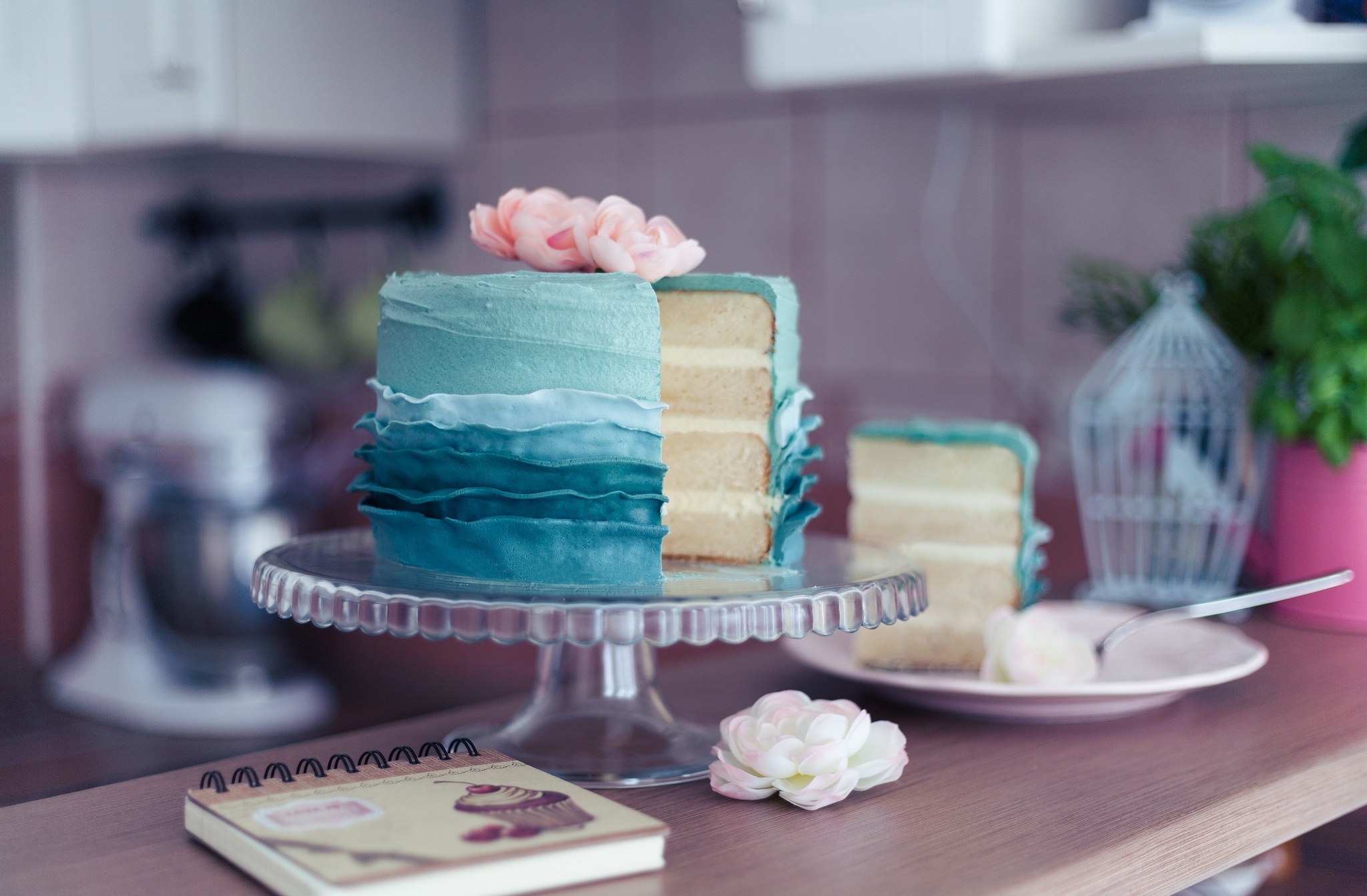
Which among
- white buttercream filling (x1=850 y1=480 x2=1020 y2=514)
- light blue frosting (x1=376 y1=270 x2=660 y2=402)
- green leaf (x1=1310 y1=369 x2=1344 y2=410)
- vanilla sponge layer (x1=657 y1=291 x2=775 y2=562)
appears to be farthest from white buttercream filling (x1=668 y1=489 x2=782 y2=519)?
green leaf (x1=1310 y1=369 x2=1344 y2=410)

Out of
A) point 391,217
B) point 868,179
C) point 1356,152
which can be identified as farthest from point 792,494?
point 391,217

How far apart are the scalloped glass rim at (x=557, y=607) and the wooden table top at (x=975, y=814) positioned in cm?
11

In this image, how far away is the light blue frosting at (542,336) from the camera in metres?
0.76

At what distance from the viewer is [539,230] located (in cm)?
84

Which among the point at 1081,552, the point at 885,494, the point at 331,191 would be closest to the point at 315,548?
the point at 885,494

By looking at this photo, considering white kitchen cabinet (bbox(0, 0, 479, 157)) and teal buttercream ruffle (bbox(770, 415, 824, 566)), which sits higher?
white kitchen cabinet (bbox(0, 0, 479, 157))

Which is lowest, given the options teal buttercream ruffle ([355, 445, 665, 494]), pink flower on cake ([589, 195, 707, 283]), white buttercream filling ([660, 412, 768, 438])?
teal buttercream ruffle ([355, 445, 665, 494])

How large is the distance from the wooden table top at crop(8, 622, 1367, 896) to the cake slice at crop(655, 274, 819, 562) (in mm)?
167

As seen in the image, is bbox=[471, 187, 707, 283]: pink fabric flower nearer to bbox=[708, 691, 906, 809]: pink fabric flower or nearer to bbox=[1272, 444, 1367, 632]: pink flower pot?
bbox=[708, 691, 906, 809]: pink fabric flower

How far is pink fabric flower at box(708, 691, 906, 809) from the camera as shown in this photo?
723 mm

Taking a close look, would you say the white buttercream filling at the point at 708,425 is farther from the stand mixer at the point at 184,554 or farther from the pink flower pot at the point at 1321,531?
the stand mixer at the point at 184,554

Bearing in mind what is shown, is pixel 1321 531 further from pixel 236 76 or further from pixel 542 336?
pixel 236 76

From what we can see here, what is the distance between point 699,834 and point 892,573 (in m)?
0.21

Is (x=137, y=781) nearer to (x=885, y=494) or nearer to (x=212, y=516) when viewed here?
(x=885, y=494)
